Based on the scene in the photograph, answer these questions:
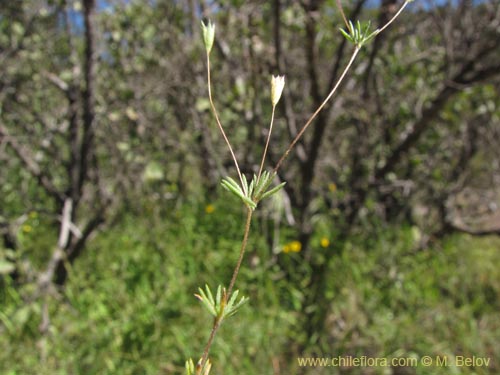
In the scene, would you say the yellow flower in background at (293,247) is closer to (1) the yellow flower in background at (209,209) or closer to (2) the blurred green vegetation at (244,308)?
(2) the blurred green vegetation at (244,308)

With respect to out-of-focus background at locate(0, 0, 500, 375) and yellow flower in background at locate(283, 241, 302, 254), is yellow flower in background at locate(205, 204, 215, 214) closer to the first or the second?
out-of-focus background at locate(0, 0, 500, 375)

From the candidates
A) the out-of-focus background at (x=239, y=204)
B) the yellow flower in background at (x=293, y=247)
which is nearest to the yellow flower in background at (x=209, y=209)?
the out-of-focus background at (x=239, y=204)

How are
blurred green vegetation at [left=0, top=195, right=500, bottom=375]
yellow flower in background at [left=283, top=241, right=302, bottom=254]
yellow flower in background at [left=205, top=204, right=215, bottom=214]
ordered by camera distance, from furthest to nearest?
yellow flower in background at [left=205, top=204, right=215, bottom=214]
yellow flower in background at [left=283, top=241, right=302, bottom=254]
blurred green vegetation at [left=0, top=195, right=500, bottom=375]

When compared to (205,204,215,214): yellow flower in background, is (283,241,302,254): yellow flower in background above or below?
below

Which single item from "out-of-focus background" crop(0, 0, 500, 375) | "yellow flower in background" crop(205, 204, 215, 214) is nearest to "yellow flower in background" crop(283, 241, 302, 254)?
"out-of-focus background" crop(0, 0, 500, 375)

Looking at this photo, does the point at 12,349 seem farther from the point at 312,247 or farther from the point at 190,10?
the point at 190,10

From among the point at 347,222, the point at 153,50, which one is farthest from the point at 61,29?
the point at 347,222
